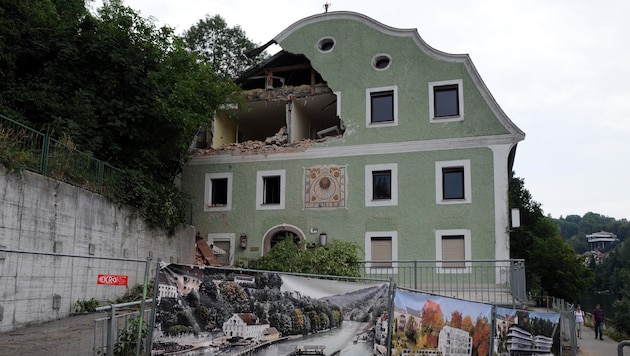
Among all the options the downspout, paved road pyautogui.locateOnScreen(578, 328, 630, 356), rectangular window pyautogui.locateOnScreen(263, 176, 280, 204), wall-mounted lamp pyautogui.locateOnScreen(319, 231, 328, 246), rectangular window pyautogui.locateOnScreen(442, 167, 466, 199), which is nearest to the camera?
paved road pyautogui.locateOnScreen(578, 328, 630, 356)

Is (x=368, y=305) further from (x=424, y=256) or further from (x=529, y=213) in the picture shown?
(x=529, y=213)

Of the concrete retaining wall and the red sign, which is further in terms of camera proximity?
the concrete retaining wall

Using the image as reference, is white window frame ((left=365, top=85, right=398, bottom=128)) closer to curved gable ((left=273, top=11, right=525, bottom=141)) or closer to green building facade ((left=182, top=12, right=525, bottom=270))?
green building facade ((left=182, top=12, right=525, bottom=270))

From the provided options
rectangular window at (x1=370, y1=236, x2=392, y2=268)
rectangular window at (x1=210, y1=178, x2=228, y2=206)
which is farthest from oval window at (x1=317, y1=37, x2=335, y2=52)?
rectangular window at (x1=370, y1=236, x2=392, y2=268)

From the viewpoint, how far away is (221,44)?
40938mm

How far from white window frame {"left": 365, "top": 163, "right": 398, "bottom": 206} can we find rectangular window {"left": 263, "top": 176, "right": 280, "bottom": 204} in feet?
12.5

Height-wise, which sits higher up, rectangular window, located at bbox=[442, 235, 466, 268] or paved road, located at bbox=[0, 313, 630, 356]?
rectangular window, located at bbox=[442, 235, 466, 268]

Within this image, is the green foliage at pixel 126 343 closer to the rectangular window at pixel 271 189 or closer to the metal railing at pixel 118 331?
the metal railing at pixel 118 331

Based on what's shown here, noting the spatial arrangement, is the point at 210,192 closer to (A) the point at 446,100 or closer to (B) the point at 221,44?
(A) the point at 446,100

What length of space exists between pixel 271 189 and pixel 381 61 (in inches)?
273

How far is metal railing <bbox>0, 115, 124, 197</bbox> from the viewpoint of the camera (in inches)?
495

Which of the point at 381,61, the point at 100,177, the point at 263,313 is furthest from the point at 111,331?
the point at 381,61

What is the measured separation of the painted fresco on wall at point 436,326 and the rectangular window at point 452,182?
11548mm

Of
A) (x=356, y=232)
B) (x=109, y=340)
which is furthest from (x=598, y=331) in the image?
(x=109, y=340)
